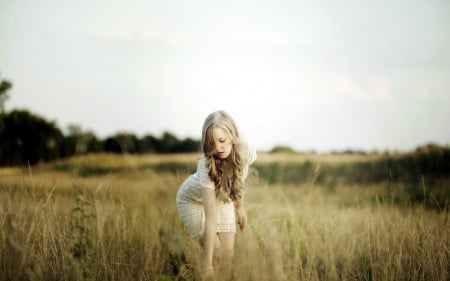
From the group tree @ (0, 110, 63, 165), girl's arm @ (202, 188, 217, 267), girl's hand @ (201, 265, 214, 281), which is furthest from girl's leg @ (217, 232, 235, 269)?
tree @ (0, 110, 63, 165)

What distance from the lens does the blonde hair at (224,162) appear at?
298 centimetres

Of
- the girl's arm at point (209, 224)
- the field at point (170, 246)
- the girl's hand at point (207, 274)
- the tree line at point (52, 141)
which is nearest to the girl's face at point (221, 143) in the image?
the girl's arm at point (209, 224)

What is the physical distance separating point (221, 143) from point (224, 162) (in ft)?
0.62

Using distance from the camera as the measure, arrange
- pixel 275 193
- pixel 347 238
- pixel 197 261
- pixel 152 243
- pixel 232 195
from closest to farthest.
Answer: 1. pixel 197 261
2. pixel 232 195
3. pixel 152 243
4. pixel 347 238
5. pixel 275 193

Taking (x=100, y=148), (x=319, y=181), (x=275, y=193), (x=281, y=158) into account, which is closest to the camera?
(x=275, y=193)

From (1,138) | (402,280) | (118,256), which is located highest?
(1,138)

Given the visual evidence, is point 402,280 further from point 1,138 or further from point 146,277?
point 1,138

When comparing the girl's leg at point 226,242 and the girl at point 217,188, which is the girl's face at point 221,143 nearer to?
the girl at point 217,188

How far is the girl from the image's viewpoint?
116 inches

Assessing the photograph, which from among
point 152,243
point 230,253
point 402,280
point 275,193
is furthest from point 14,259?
point 275,193

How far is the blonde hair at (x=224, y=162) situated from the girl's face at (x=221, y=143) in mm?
24

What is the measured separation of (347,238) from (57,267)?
2.97m

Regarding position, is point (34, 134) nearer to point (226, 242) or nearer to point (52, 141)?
point (52, 141)

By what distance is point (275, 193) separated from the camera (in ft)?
28.9
